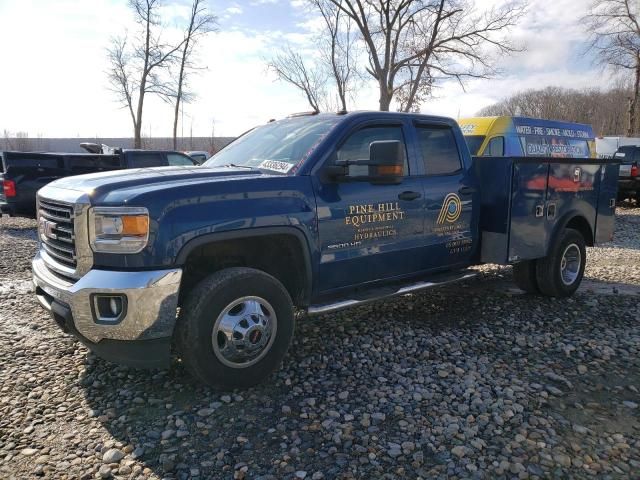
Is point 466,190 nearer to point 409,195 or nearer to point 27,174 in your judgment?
point 409,195

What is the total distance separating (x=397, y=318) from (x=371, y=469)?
243 centimetres

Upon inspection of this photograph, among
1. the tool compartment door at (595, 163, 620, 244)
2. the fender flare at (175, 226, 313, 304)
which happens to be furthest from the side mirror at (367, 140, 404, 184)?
the tool compartment door at (595, 163, 620, 244)

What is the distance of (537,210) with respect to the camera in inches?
200

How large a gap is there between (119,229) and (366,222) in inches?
74.4

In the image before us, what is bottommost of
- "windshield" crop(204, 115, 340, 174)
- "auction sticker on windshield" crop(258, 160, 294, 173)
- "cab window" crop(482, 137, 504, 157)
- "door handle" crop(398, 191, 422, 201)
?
"door handle" crop(398, 191, 422, 201)

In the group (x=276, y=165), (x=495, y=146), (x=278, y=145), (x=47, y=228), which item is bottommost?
(x=47, y=228)

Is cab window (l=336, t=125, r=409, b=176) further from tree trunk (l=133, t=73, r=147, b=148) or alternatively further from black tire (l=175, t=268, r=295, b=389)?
tree trunk (l=133, t=73, r=147, b=148)

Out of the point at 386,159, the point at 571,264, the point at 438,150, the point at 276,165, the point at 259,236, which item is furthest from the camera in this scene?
the point at 571,264

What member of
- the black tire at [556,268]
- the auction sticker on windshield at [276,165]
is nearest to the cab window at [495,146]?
the black tire at [556,268]

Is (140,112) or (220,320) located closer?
(220,320)

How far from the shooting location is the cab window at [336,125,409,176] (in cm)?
395

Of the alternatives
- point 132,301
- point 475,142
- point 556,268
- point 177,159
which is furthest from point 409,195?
point 177,159

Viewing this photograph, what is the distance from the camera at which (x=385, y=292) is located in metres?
4.14

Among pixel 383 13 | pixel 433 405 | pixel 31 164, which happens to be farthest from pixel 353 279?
pixel 383 13
